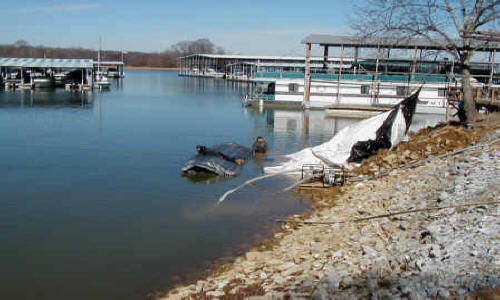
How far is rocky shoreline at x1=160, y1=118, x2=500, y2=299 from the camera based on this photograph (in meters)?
8.02

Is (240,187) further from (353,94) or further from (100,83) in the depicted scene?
(100,83)

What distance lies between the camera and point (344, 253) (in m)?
10.1

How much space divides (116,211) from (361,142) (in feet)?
35.2

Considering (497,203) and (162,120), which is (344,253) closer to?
(497,203)

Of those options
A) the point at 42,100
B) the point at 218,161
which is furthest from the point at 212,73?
the point at 218,161

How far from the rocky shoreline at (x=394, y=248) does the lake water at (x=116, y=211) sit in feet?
4.91

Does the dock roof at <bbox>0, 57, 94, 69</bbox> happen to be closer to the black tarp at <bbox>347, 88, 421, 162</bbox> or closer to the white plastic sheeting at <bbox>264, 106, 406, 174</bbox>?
the white plastic sheeting at <bbox>264, 106, 406, 174</bbox>

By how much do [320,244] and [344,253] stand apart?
3.82 ft

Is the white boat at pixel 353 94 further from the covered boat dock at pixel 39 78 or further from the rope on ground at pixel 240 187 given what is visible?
the covered boat dock at pixel 39 78

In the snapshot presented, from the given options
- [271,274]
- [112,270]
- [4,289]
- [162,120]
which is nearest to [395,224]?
[271,274]

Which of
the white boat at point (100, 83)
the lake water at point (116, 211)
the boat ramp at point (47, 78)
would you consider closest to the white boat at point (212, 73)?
the white boat at point (100, 83)

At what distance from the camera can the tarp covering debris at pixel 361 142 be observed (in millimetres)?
20203

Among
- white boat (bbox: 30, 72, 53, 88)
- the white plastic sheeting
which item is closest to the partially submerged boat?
the white plastic sheeting

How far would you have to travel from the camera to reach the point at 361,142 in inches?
808
